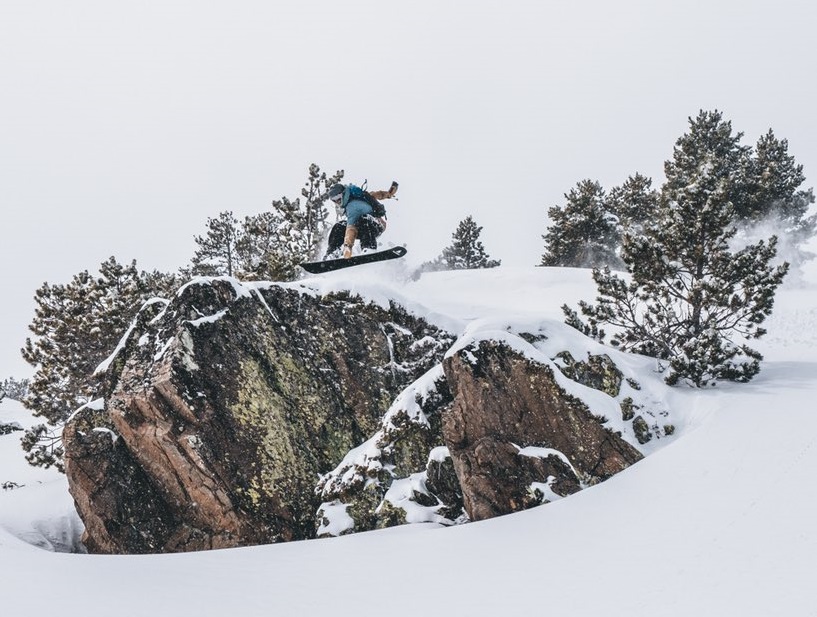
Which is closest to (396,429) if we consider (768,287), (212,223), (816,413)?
(816,413)

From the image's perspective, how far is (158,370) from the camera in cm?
1095

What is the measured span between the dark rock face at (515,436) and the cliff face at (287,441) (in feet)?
0.08

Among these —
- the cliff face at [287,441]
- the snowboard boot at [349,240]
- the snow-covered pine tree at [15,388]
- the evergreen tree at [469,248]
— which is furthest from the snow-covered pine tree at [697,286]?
the snow-covered pine tree at [15,388]

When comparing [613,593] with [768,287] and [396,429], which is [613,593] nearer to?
[396,429]

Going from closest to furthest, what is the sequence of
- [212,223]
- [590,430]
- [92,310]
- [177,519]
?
[590,430], [177,519], [92,310], [212,223]

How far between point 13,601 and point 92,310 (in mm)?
16888

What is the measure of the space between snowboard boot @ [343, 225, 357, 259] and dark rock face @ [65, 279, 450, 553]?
8.40ft

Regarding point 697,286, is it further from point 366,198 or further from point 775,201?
point 775,201

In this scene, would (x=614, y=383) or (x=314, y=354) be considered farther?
(x=314, y=354)

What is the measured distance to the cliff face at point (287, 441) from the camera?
9.62 meters

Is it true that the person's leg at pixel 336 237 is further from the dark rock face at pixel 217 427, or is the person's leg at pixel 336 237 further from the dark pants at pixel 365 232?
the dark rock face at pixel 217 427

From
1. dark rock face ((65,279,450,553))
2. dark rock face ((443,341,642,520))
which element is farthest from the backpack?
dark rock face ((443,341,642,520))

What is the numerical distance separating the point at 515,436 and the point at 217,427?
658cm

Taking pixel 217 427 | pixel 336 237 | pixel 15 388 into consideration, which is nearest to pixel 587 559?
pixel 217 427
